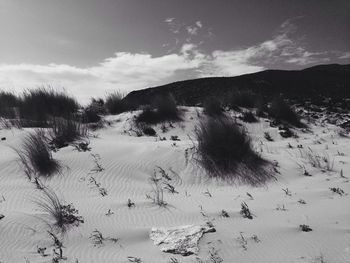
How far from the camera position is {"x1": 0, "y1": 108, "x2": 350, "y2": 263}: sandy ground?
10.4ft

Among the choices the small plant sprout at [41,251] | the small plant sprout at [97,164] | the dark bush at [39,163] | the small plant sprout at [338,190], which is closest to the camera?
the small plant sprout at [41,251]

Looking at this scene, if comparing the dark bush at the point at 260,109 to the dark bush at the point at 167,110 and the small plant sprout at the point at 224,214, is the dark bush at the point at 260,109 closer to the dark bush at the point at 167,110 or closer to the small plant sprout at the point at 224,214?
the dark bush at the point at 167,110

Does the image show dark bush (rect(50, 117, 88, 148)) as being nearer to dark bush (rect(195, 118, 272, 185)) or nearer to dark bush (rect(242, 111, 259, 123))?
dark bush (rect(195, 118, 272, 185))

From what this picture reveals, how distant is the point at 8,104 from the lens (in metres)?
11.9

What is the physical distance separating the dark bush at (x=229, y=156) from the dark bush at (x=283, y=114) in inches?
195

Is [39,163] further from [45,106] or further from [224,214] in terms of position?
[45,106]

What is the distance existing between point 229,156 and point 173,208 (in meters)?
2.01

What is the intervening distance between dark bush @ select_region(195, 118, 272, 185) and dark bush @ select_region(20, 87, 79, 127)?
17.8 feet

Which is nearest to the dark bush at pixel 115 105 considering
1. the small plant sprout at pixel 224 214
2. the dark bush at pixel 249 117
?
the dark bush at pixel 249 117

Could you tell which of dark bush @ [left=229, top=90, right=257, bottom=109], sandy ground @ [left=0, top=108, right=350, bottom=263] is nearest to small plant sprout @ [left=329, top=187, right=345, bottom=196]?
sandy ground @ [left=0, top=108, right=350, bottom=263]

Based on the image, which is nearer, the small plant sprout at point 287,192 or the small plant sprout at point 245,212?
the small plant sprout at point 245,212

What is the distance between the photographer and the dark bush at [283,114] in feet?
35.2

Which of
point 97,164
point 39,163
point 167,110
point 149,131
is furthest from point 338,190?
point 167,110

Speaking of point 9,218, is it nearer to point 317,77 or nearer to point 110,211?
point 110,211
